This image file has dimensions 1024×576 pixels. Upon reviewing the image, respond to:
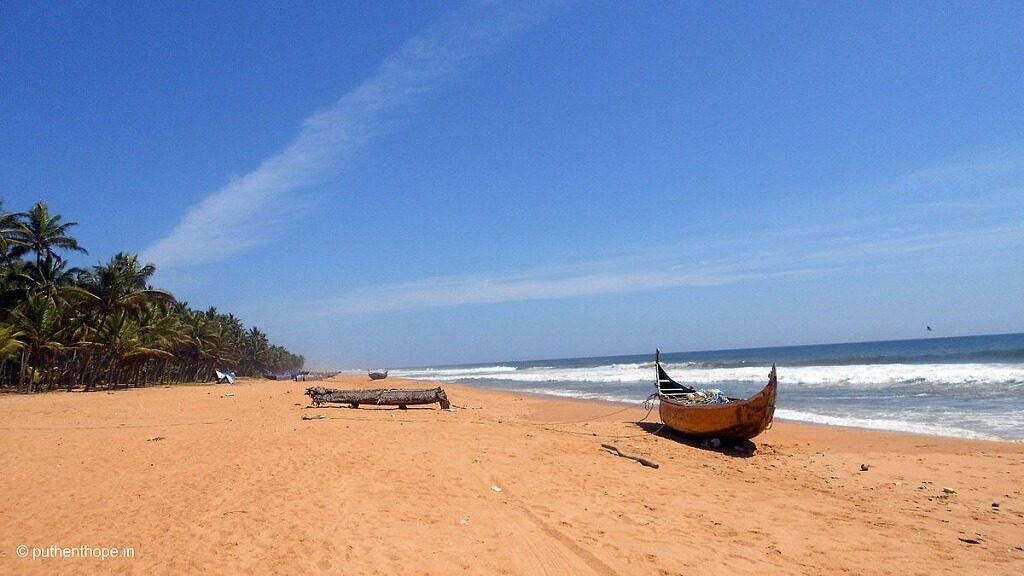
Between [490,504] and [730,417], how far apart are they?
24.4ft

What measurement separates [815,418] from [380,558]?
16.1 metres

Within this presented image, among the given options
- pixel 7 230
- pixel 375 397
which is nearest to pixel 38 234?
pixel 7 230

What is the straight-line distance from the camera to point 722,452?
12.3m

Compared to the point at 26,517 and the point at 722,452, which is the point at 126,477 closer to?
the point at 26,517

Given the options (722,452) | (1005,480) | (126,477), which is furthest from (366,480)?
(1005,480)

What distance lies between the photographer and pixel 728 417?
41.0 feet

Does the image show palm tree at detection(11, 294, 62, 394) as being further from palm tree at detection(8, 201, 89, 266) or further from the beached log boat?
the beached log boat

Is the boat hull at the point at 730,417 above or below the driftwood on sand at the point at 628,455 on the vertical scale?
above

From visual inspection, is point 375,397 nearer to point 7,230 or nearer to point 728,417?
point 728,417

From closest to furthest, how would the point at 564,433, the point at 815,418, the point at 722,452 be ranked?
the point at 722,452 → the point at 564,433 → the point at 815,418

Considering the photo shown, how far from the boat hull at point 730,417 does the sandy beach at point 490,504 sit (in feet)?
2.69

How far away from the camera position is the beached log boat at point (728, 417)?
12148mm

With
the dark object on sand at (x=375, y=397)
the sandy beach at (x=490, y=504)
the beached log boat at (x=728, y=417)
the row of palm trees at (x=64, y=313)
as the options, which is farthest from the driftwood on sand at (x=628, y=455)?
the row of palm trees at (x=64, y=313)

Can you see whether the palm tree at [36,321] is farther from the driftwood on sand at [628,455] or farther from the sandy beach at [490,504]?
the driftwood on sand at [628,455]
